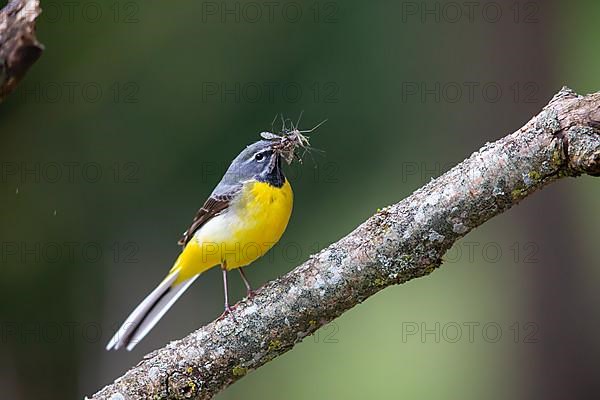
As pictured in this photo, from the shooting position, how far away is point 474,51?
888cm

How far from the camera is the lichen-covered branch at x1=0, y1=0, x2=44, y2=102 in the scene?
2.88m

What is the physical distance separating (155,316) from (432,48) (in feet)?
16.9

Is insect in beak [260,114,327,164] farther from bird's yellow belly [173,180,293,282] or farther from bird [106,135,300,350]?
bird's yellow belly [173,180,293,282]

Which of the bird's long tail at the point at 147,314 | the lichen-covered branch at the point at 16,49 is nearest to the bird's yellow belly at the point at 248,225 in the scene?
the bird's long tail at the point at 147,314

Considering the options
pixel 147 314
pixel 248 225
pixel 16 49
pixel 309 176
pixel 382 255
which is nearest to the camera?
pixel 16 49

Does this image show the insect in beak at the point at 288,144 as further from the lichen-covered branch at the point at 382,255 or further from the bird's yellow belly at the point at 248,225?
the lichen-covered branch at the point at 382,255

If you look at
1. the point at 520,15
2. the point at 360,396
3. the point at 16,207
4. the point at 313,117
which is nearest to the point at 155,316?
the point at 16,207

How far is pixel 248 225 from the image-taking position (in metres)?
4.77

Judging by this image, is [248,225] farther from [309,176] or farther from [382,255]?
[309,176]

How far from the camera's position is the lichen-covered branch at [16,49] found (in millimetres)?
2875

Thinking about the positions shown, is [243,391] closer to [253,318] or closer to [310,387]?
[310,387]

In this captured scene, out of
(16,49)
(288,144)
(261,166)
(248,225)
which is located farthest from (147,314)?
(16,49)

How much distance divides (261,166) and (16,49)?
2329 mm

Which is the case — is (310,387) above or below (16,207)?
below
